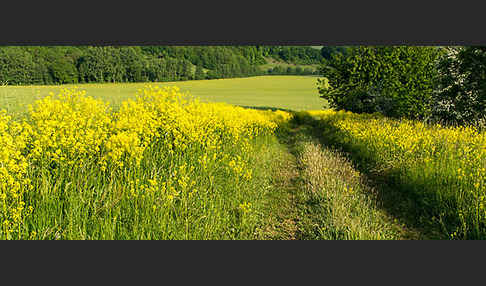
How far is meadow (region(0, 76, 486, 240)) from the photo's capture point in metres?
3.08

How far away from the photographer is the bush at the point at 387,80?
40.4 ft

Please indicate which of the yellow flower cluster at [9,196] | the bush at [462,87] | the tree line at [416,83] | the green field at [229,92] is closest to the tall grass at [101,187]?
the yellow flower cluster at [9,196]

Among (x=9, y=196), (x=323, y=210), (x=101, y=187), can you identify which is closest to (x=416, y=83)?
(x=323, y=210)

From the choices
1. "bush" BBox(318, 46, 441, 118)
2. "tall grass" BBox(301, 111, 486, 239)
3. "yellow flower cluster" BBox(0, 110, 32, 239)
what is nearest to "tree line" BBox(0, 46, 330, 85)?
"yellow flower cluster" BBox(0, 110, 32, 239)

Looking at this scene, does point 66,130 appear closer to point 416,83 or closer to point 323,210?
point 323,210

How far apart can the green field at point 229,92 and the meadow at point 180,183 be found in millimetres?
70

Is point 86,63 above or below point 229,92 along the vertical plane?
above

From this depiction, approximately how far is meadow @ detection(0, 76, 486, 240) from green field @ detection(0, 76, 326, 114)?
0.07m

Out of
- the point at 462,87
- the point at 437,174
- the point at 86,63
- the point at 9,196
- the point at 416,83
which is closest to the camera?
the point at 9,196

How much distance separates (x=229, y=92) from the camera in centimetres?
2294

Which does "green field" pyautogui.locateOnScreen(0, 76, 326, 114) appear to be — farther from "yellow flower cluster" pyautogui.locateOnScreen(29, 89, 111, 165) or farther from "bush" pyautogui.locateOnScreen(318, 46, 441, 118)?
"bush" pyautogui.locateOnScreen(318, 46, 441, 118)

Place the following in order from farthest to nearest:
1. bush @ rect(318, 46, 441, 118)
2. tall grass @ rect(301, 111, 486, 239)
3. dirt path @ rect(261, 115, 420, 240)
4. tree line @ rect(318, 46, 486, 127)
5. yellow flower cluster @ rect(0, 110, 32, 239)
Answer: bush @ rect(318, 46, 441, 118) < tree line @ rect(318, 46, 486, 127) < tall grass @ rect(301, 111, 486, 239) < dirt path @ rect(261, 115, 420, 240) < yellow flower cluster @ rect(0, 110, 32, 239)

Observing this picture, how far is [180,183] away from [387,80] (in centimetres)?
1338

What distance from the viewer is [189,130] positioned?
5371mm
